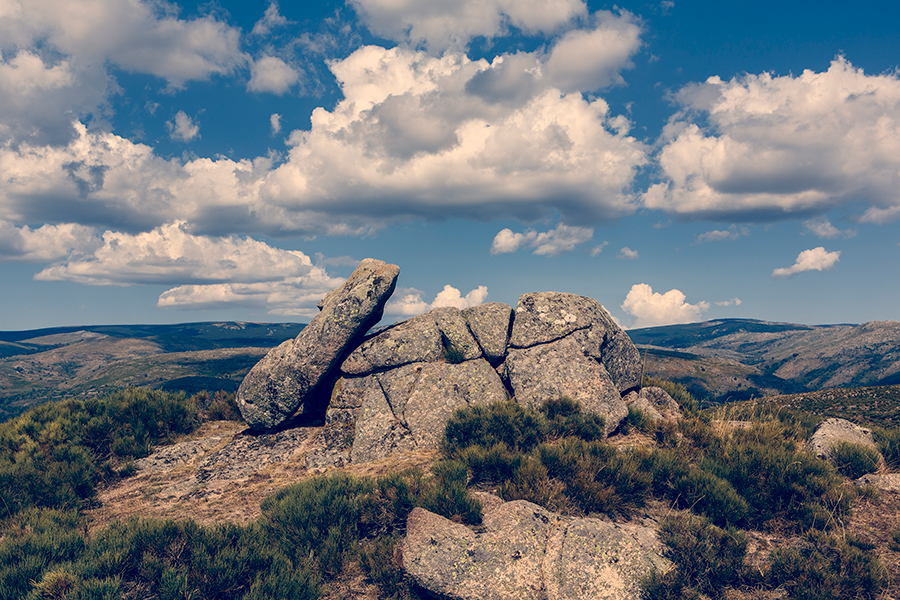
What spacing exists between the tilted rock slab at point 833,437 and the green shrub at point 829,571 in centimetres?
504

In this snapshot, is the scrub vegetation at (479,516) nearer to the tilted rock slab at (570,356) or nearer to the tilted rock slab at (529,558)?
the tilted rock slab at (529,558)

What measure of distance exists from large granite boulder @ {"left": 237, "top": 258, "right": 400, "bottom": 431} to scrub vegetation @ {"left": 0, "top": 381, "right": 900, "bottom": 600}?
4.85 metres

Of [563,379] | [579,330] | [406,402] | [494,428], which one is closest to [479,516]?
[494,428]

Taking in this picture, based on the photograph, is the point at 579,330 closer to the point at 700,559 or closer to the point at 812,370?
the point at 700,559

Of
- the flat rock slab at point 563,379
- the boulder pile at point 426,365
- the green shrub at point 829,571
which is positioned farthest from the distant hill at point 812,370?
the green shrub at point 829,571

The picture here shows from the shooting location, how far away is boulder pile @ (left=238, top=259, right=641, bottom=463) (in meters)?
14.4

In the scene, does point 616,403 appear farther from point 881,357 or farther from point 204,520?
point 881,357

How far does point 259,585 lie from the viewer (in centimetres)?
662

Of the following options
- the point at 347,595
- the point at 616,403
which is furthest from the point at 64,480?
the point at 616,403

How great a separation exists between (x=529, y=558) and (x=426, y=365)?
30.5ft

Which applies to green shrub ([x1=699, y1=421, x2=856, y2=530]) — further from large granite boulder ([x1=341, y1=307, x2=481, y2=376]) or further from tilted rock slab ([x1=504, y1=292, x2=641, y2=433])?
large granite boulder ([x1=341, y1=307, x2=481, y2=376])

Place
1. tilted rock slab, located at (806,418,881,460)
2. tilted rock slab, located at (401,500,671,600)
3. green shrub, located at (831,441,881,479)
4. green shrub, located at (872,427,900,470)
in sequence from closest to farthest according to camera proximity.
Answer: tilted rock slab, located at (401,500,671,600), green shrub, located at (831,441,881,479), green shrub, located at (872,427,900,470), tilted rock slab, located at (806,418,881,460)

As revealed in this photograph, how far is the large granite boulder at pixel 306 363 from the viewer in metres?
16.4

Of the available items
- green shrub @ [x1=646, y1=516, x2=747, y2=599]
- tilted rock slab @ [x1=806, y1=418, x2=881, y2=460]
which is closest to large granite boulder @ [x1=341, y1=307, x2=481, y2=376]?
green shrub @ [x1=646, y1=516, x2=747, y2=599]
